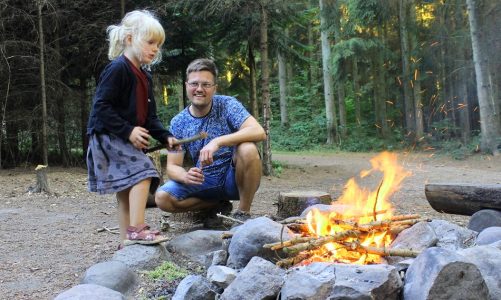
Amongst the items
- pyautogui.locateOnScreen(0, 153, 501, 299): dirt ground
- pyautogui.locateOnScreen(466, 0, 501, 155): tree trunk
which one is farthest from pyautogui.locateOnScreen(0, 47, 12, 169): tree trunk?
pyautogui.locateOnScreen(466, 0, 501, 155): tree trunk

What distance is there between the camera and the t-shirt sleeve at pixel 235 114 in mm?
4094

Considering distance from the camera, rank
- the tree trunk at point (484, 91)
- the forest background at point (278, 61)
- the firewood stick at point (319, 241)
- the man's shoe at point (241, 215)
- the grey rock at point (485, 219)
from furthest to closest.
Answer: the tree trunk at point (484, 91), the forest background at point (278, 61), the man's shoe at point (241, 215), the grey rock at point (485, 219), the firewood stick at point (319, 241)

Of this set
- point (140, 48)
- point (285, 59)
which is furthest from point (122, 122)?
point (285, 59)

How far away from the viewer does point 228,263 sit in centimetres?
304

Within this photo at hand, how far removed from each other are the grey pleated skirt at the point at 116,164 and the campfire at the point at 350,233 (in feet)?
3.74

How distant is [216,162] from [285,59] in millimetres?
9766

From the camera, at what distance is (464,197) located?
413 centimetres

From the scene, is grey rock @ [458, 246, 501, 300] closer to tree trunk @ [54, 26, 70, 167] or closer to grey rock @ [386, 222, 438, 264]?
grey rock @ [386, 222, 438, 264]

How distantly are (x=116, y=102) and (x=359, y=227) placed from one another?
1.91m

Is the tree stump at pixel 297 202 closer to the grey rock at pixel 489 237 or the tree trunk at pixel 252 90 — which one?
the grey rock at pixel 489 237

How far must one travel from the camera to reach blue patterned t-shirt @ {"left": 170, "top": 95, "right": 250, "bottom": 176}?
4137 mm

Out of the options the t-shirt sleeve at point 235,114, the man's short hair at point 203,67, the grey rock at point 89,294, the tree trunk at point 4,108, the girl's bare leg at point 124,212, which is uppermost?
the tree trunk at point 4,108

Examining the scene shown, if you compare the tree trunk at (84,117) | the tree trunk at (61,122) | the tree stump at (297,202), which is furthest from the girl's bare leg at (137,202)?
the tree trunk at (84,117)

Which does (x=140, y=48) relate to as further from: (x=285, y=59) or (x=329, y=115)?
(x=329, y=115)
